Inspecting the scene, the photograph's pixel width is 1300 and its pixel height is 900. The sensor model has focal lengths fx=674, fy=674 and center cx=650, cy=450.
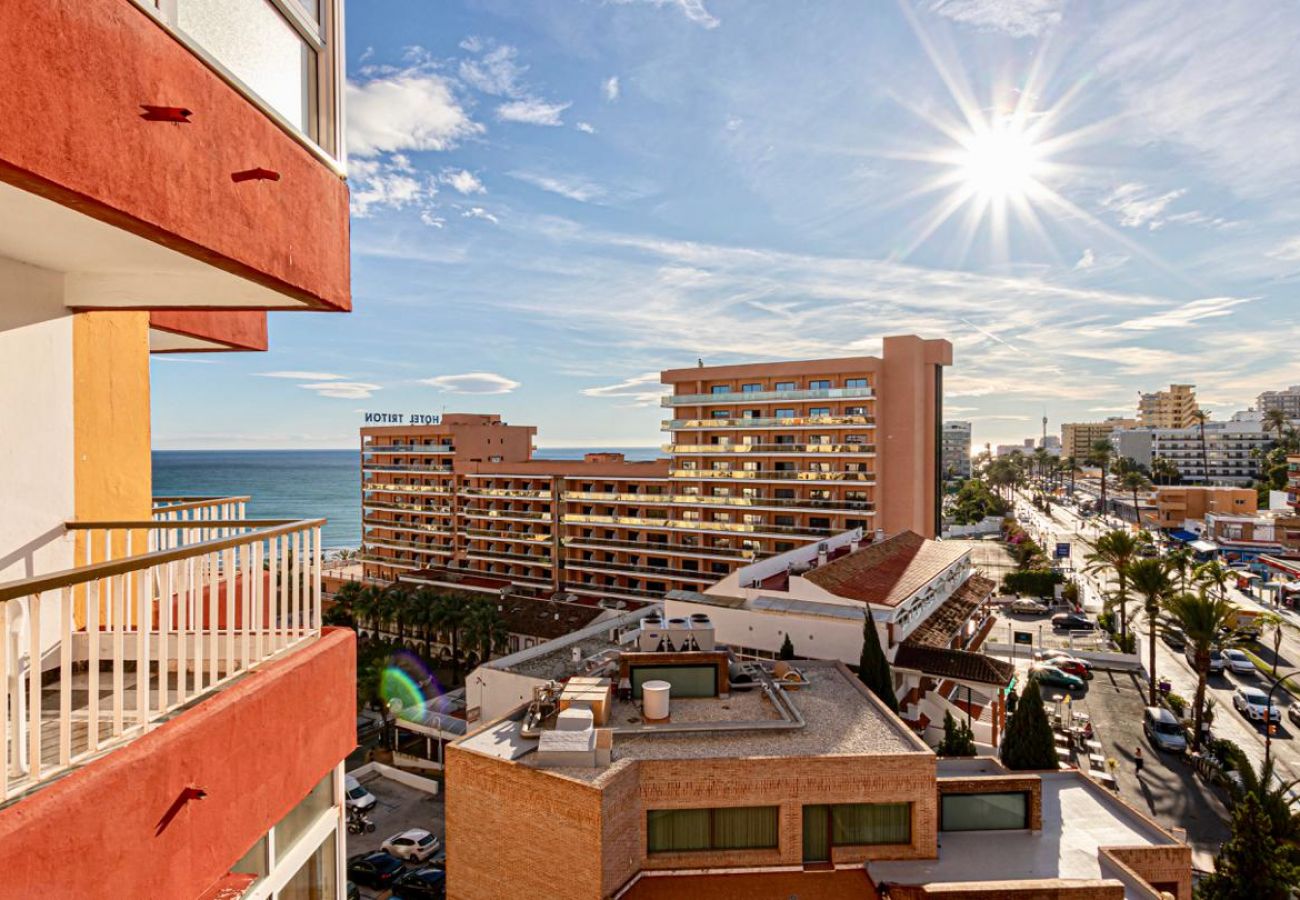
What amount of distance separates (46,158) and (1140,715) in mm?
45469

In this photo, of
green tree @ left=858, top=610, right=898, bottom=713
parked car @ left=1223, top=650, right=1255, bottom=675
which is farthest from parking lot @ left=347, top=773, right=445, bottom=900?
parked car @ left=1223, top=650, right=1255, bottom=675

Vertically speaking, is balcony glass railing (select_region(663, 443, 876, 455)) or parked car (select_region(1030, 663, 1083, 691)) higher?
balcony glass railing (select_region(663, 443, 876, 455))

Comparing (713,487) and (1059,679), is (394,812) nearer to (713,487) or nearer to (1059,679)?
(713,487)

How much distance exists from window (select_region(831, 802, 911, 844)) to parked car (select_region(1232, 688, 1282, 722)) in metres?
32.3

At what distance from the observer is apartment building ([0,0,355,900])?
2643 millimetres

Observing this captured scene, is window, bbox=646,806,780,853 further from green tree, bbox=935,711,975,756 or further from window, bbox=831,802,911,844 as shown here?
green tree, bbox=935,711,975,756

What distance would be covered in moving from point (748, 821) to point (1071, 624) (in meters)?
49.1

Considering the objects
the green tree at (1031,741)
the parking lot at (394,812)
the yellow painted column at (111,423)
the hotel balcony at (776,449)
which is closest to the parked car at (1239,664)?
the hotel balcony at (776,449)

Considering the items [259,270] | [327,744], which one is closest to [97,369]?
[259,270]

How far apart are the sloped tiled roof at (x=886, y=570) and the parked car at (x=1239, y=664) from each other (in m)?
18.8

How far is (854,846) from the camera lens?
1380cm

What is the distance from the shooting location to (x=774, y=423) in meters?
53.4

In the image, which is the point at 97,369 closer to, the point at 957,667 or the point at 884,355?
the point at 957,667

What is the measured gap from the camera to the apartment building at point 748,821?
12617 mm
